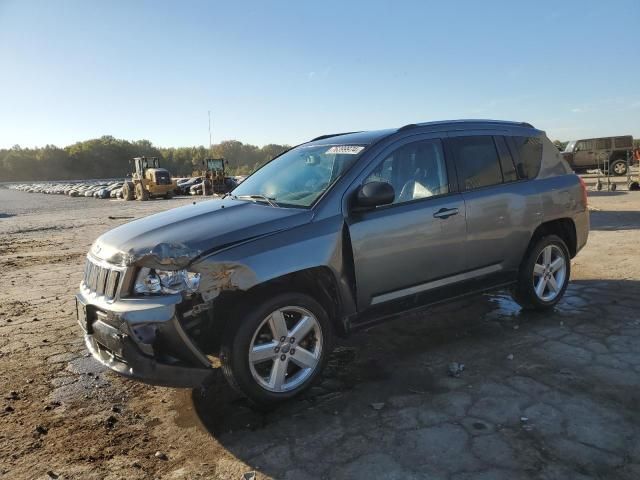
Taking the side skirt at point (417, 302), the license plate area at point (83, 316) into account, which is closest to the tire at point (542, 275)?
the side skirt at point (417, 302)

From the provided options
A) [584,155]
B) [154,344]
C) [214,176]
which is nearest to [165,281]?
[154,344]

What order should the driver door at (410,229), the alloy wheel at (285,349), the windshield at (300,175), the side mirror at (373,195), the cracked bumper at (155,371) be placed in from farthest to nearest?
the windshield at (300,175) → the driver door at (410,229) → the side mirror at (373,195) → the alloy wheel at (285,349) → the cracked bumper at (155,371)

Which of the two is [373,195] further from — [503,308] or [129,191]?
[129,191]

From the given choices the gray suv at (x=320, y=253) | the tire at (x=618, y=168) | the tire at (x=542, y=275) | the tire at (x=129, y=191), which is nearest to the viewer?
the gray suv at (x=320, y=253)

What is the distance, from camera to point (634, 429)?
286 cm

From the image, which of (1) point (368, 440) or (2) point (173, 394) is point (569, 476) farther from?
(2) point (173, 394)

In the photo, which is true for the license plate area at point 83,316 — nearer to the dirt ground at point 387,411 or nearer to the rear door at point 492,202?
the dirt ground at point 387,411

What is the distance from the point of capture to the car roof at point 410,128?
4105 millimetres

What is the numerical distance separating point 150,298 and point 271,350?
844mm

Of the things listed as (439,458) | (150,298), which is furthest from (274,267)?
(439,458)

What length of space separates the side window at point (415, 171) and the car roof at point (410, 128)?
0.16 metres

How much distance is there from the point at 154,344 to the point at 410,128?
2.68 meters

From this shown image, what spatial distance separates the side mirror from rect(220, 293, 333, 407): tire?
81 cm

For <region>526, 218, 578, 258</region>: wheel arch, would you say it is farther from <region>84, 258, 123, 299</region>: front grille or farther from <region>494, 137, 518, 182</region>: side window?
<region>84, 258, 123, 299</region>: front grille
